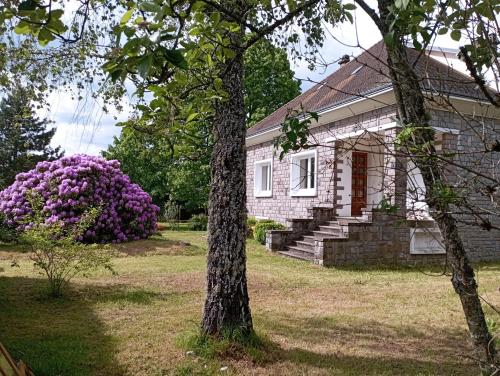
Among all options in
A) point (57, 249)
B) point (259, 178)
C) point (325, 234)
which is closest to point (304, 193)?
point (325, 234)

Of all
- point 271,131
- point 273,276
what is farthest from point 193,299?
point 271,131

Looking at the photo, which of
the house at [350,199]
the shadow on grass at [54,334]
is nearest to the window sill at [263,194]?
the house at [350,199]

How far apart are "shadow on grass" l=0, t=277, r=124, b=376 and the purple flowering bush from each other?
627 cm

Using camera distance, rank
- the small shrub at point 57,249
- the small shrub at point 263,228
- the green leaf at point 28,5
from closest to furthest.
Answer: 1. the green leaf at point 28,5
2. the small shrub at point 57,249
3. the small shrub at point 263,228

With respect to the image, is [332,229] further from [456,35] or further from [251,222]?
[456,35]

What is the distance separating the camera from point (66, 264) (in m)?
6.70

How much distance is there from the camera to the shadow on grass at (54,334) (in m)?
4.12

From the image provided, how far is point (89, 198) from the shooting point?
1371 cm

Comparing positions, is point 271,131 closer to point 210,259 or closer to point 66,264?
point 66,264

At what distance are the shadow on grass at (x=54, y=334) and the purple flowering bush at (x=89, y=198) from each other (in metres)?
6.27

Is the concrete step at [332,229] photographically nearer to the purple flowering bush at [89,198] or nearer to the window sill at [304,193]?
the window sill at [304,193]

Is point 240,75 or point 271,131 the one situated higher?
point 271,131

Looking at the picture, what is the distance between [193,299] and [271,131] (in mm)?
10202

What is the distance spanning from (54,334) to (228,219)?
8.06 feet
